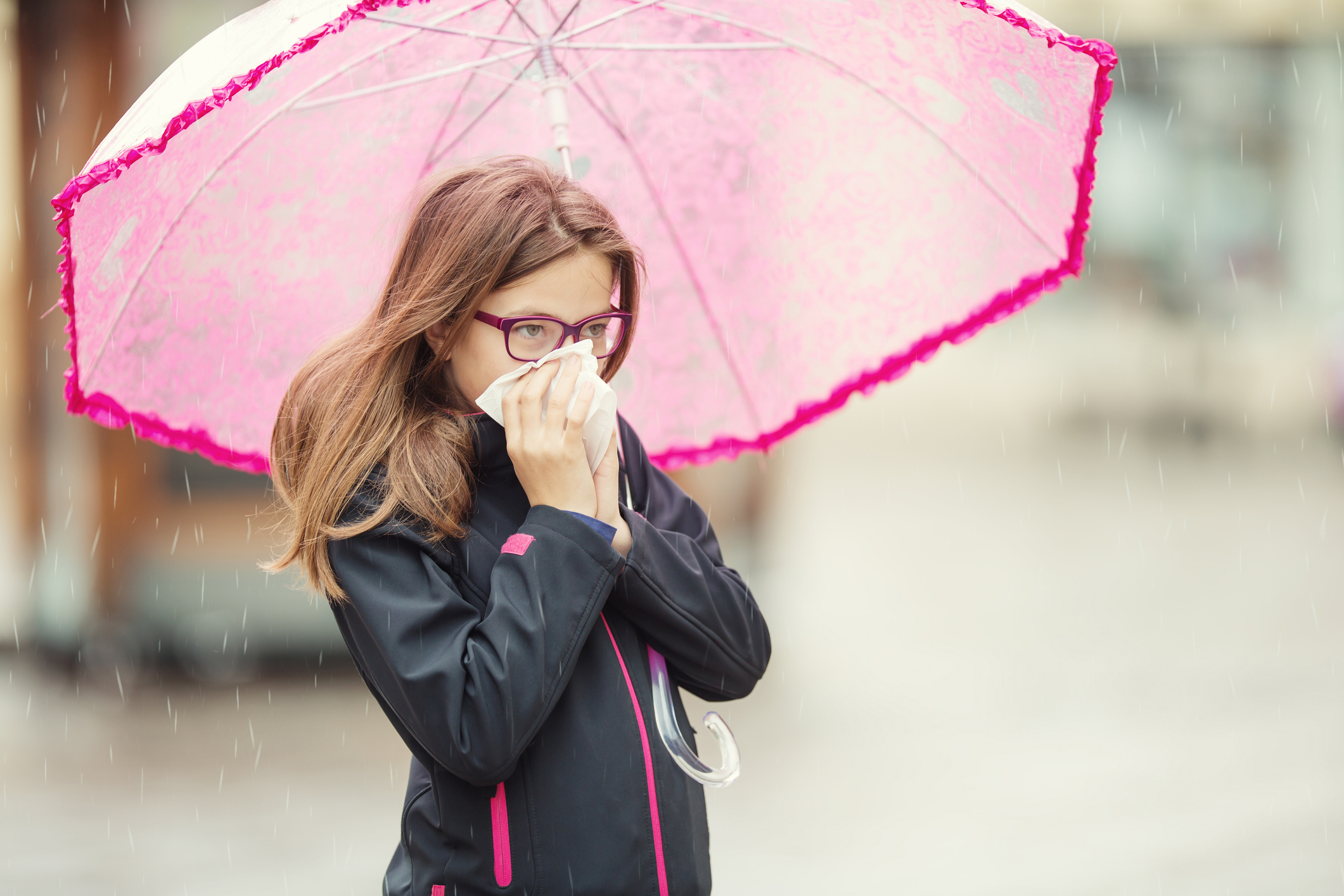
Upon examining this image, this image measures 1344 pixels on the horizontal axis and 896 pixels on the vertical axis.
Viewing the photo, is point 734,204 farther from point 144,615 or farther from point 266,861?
point 144,615

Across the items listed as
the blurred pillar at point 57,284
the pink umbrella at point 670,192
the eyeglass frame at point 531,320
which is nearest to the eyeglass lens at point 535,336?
the eyeglass frame at point 531,320

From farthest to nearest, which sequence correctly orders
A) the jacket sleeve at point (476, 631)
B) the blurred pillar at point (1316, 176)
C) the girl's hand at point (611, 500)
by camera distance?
the blurred pillar at point (1316, 176) → the girl's hand at point (611, 500) → the jacket sleeve at point (476, 631)

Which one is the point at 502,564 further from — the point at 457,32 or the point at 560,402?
the point at 457,32

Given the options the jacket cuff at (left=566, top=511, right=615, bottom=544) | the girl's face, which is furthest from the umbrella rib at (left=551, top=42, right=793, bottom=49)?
the jacket cuff at (left=566, top=511, right=615, bottom=544)

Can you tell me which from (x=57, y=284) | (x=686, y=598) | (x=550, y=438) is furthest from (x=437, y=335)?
(x=57, y=284)

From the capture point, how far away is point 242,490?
20.0 feet

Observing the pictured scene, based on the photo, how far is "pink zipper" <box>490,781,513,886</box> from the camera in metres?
1.65

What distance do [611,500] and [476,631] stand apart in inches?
11.0

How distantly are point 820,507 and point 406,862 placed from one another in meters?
11.4

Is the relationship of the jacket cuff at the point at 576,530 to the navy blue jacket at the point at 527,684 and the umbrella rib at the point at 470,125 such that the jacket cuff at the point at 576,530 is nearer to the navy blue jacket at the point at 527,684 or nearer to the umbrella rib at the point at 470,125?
the navy blue jacket at the point at 527,684

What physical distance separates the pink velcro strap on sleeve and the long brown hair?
0.08 meters

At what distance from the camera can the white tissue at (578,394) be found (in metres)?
1.69

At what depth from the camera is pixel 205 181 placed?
2164mm

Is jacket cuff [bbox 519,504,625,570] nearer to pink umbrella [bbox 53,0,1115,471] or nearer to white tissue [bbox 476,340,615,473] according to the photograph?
white tissue [bbox 476,340,615,473]
